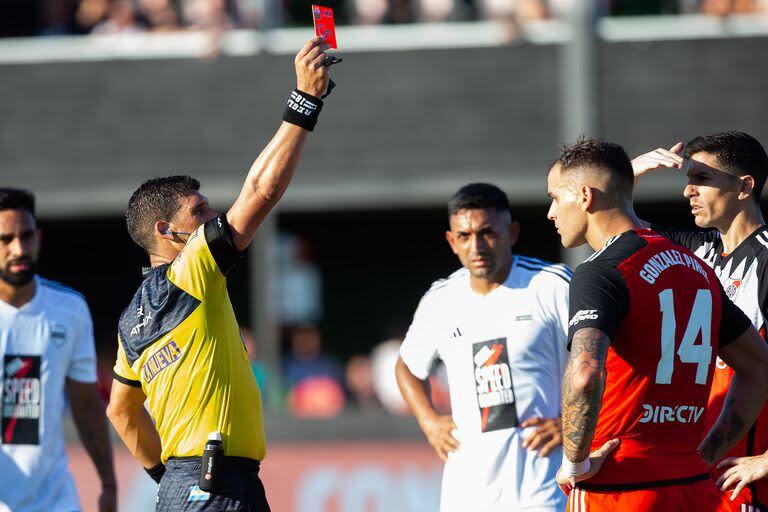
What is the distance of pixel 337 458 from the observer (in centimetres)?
1177

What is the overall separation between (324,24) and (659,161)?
5.29 feet

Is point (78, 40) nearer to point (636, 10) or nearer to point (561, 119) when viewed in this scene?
point (561, 119)

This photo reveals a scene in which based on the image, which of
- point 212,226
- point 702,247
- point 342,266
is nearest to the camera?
point 212,226

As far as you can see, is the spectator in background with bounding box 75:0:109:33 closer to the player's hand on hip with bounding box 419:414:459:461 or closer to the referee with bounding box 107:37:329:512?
the player's hand on hip with bounding box 419:414:459:461

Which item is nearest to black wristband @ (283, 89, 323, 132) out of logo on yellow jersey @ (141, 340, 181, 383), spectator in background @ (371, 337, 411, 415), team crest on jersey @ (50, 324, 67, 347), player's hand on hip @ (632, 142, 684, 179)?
logo on yellow jersey @ (141, 340, 181, 383)

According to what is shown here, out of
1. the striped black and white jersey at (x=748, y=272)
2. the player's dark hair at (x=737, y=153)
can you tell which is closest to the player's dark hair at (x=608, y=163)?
the player's dark hair at (x=737, y=153)

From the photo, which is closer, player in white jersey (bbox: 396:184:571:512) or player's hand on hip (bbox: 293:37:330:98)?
player's hand on hip (bbox: 293:37:330:98)

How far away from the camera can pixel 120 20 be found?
48.8 ft

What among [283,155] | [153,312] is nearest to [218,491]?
[153,312]

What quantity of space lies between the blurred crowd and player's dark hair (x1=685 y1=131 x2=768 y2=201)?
922 cm

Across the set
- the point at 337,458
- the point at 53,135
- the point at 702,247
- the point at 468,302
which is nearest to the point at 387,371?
the point at 337,458

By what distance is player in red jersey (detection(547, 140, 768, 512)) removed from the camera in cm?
431

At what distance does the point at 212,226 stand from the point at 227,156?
405 inches

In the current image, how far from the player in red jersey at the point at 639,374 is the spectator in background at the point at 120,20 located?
442 inches
